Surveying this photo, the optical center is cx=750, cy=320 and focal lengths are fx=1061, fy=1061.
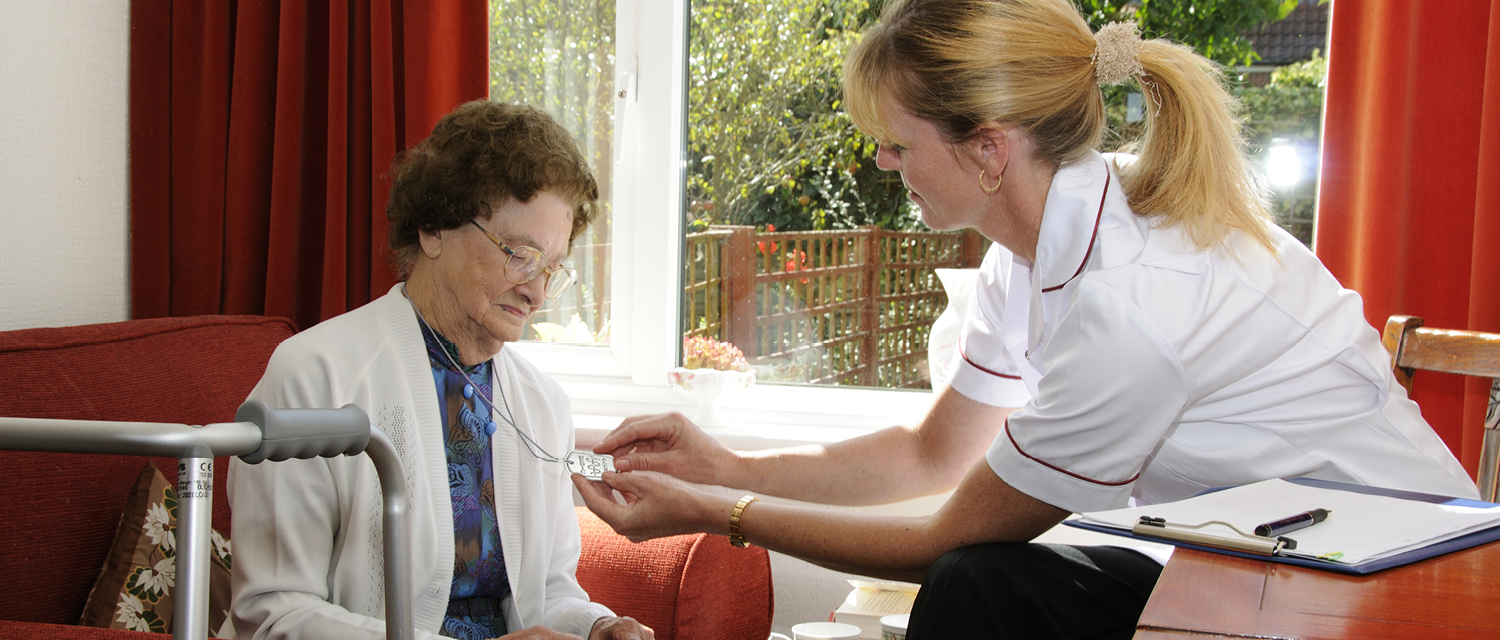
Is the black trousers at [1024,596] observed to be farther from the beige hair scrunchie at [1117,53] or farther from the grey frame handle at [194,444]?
the grey frame handle at [194,444]

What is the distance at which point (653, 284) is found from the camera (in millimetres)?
2980

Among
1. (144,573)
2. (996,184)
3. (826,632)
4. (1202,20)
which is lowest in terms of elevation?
(826,632)

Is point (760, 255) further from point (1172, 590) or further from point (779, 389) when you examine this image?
point (1172, 590)

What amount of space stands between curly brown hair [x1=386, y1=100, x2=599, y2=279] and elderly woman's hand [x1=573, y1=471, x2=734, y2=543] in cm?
46

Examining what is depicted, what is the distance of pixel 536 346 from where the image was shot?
314 cm

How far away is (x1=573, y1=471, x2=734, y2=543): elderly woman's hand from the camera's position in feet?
5.31

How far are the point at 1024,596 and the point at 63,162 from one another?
89.1 inches

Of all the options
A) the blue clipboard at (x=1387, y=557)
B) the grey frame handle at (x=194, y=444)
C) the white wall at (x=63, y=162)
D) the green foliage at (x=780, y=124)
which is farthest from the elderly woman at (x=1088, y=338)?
the white wall at (x=63, y=162)

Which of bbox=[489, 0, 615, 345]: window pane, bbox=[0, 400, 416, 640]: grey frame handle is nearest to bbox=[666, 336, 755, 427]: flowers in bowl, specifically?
bbox=[489, 0, 615, 345]: window pane

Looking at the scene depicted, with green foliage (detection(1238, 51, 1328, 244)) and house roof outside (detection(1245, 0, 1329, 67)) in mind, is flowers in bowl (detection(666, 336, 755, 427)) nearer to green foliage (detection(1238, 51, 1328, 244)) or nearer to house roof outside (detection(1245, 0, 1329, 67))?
green foliage (detection(1238, 51, 1328, 244))

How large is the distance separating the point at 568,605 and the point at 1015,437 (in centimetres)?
78

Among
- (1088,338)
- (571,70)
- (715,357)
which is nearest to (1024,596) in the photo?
(1088,338)

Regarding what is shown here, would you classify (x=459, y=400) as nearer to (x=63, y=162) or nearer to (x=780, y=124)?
(x=63, y=162)

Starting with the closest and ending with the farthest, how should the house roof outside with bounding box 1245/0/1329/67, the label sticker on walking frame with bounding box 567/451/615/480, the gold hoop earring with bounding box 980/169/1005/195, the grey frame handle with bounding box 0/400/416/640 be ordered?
the grey frame handle with bounding box 0/400/416/640
the gold hoop earring with bounding box 980/169/1005/195
the label sticker on walking frame with bounding box 567/451/615/480
the house roof outside with bounding box 1245/0/1329/67
